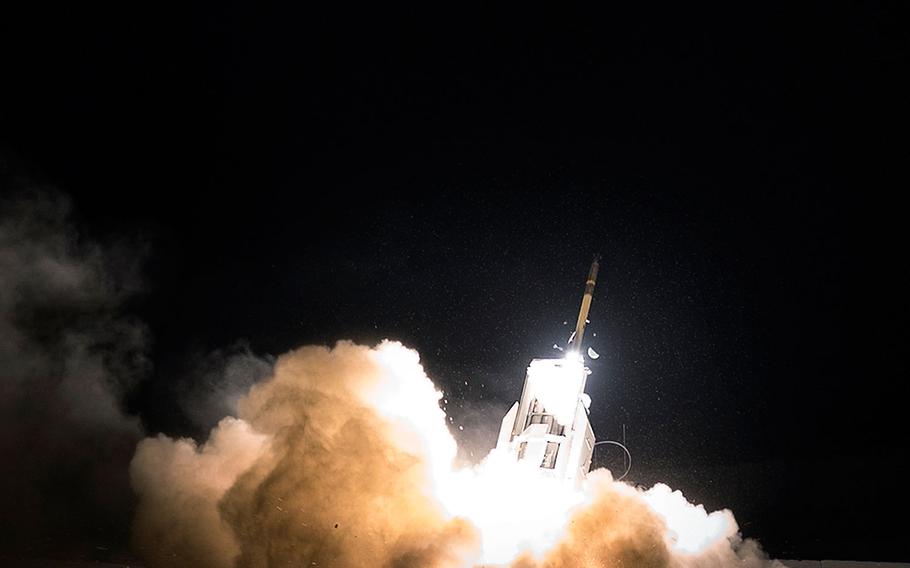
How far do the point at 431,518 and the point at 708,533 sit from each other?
6972 millimetres

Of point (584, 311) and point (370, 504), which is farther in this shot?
point (584, 311)

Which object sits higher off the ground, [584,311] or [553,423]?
[584,311]

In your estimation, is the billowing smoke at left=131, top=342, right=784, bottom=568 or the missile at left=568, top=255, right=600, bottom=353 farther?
the missile at left=568, top=255, right=600, bottom=353

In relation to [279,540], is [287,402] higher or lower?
higher

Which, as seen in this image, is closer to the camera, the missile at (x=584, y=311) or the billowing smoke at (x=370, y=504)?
the billowing smoke at (x=370, y=504)

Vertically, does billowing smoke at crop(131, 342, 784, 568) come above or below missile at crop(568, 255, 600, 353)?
below

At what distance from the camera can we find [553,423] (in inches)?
608

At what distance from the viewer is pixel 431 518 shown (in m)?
12.9

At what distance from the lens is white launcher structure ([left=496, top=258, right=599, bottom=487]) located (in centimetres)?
1480

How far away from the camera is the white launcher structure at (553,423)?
48.6 feet

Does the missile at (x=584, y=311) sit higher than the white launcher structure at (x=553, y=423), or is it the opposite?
the missile at (x=584, y=311)

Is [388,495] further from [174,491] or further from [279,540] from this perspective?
[174,491]

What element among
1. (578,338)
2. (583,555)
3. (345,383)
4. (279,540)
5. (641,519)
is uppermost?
(578,338)

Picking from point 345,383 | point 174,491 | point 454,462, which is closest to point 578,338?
point 454,462
